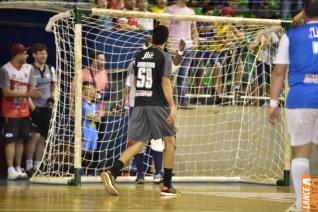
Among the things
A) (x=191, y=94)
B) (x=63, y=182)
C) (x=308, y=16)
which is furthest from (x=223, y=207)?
(x=191, y=94)

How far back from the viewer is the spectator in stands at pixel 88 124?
55.8ft

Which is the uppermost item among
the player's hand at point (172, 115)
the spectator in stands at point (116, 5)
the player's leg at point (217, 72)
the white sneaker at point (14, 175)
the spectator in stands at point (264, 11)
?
the spectator in stands at point (264, 11)

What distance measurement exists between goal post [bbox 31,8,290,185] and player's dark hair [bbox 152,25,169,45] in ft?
7.65

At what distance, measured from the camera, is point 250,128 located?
19.6 metres

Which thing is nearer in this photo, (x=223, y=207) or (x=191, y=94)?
(x=223, y=207)

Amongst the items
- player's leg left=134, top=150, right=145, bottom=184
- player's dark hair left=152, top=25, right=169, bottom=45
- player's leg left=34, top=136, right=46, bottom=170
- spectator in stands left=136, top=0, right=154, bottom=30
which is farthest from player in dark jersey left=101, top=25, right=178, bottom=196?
spectator in stands left=136, top=0, right=154, bottom=30

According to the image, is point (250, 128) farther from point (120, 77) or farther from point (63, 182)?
point (63, 182)

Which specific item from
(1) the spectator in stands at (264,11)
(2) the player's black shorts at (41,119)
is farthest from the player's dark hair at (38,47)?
(1) the spectator in stands at (264,11)

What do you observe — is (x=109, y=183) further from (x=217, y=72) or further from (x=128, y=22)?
(x=217, y=72)

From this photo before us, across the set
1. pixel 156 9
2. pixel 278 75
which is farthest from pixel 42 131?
pixel 278 75

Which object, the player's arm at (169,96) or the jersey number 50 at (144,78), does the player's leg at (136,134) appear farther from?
the player's arm at (169,96)

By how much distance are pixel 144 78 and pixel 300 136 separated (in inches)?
164

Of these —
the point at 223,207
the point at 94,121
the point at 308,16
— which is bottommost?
the point at 223,207

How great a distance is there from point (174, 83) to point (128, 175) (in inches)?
87.2
